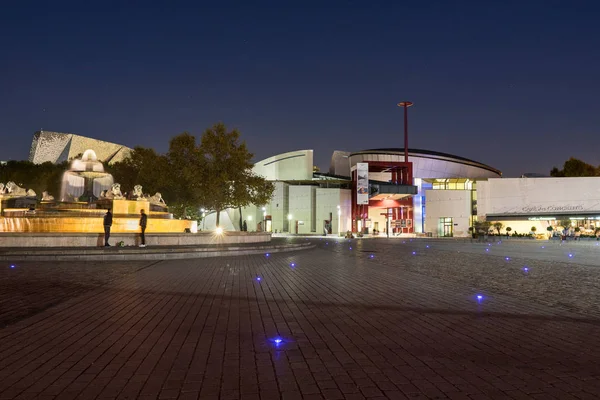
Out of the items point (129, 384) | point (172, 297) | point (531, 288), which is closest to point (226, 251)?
point (172, 297)

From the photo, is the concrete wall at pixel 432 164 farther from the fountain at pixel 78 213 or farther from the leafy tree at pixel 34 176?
the fountain at pixel 78 213

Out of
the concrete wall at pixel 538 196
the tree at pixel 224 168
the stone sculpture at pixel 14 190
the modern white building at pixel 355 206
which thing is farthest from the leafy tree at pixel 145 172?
the concrete wall at pixel 538 196

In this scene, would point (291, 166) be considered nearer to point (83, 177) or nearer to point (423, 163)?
point (423, 163)

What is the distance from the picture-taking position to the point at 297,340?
525 centimetres

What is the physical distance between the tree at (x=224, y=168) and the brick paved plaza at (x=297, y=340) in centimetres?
2413

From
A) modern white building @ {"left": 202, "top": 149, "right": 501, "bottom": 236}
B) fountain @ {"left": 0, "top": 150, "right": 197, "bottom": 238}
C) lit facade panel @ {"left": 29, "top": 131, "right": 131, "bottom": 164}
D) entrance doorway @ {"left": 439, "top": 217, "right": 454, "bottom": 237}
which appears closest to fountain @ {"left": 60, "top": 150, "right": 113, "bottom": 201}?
fountain @ {"left": 0, "top": 150, "right": 197, "bottom": 238}

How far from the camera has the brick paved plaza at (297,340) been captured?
147 inches

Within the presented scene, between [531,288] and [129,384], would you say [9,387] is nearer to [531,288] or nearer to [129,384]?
[129,384]

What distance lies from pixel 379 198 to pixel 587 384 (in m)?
66.9

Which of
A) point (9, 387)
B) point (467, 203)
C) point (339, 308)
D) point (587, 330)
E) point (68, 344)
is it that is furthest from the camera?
point (467, 203)

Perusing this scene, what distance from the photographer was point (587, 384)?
12.4 feet

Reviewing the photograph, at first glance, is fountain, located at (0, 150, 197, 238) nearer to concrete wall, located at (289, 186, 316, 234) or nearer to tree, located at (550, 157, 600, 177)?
concrete wall, located at (289, 186, 316, 234)

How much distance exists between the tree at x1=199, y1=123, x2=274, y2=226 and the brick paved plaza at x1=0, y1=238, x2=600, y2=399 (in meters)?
24.1

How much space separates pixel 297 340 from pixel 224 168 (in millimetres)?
29943
